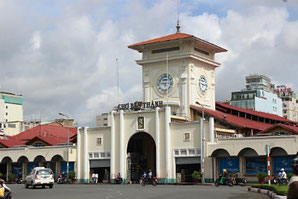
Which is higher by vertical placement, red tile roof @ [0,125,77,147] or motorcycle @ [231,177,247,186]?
red tile roof @ [0,125,77,147]

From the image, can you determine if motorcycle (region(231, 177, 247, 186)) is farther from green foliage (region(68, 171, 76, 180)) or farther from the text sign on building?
green foliage (region(68, 171, 76, 180))

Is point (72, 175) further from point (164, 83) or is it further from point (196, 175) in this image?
point (196, 175)

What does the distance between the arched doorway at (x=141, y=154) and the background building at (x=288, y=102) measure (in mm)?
106992

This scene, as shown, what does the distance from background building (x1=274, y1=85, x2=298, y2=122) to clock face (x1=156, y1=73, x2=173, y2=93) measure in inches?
4107

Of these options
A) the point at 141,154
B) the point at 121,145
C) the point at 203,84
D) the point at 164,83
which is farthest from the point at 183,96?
the point at 121,145

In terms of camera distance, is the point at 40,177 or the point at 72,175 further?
the point at 72,175

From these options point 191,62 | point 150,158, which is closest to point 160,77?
point 191,62

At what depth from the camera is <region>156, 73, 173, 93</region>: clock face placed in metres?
63.9

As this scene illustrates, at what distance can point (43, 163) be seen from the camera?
66.6 metres

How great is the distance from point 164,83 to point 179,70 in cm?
291

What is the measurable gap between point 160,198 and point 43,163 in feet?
139

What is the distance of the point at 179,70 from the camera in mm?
62688

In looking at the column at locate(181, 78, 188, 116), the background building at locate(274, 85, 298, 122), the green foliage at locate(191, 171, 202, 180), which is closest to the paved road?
the green foliage at locate(191, 171, 202, 180)

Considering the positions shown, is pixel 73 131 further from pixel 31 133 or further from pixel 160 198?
pixel 160 198
